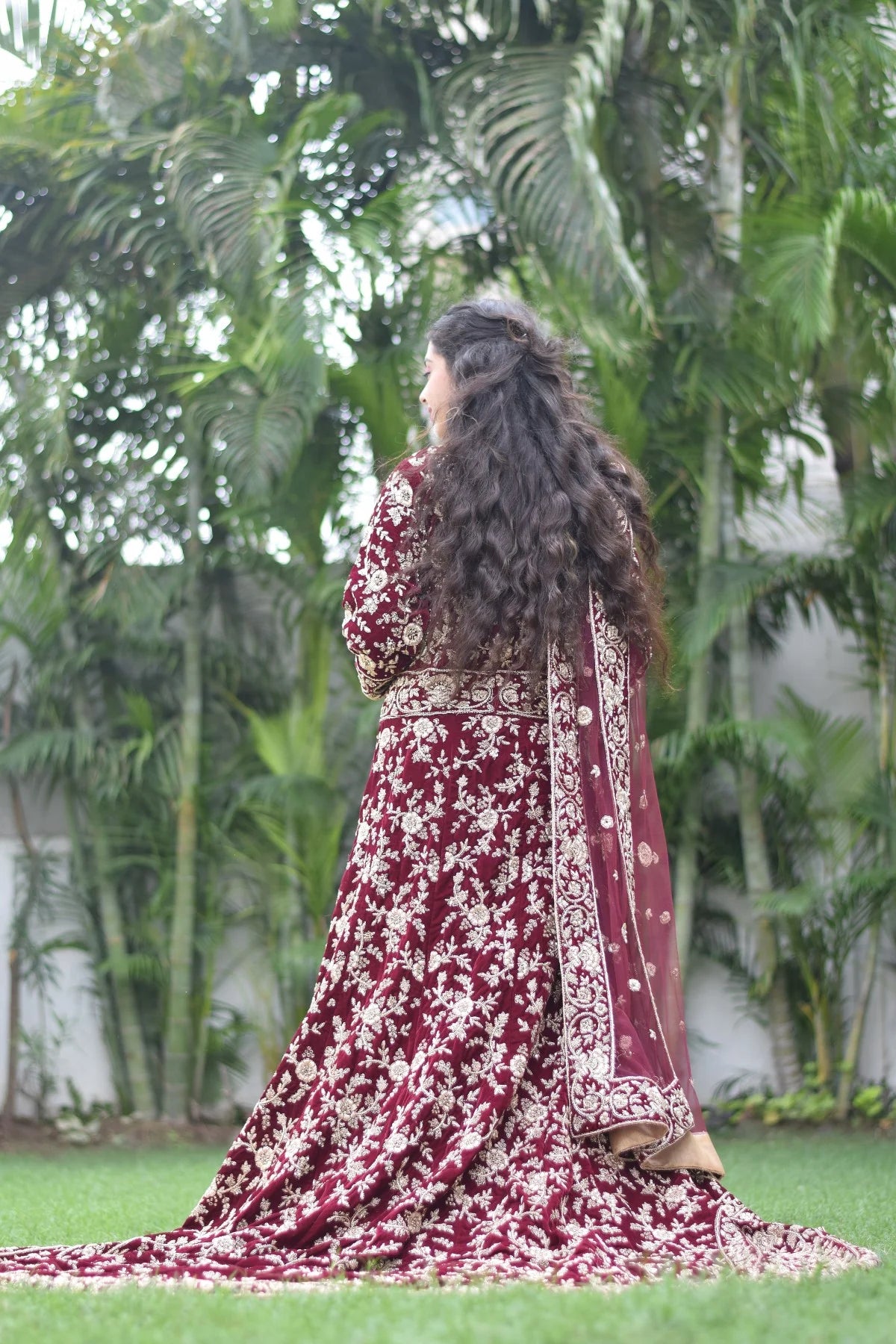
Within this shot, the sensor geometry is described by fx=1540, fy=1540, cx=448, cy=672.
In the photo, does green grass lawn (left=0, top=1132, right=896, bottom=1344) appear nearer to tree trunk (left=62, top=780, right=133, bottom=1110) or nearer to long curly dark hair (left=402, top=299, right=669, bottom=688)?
long curly dark hair (left=402, top=299, right=669, bottom=688)

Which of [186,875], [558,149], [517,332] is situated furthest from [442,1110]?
[558,149]

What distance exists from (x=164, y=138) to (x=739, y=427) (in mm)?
2072

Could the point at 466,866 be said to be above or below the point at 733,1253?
above

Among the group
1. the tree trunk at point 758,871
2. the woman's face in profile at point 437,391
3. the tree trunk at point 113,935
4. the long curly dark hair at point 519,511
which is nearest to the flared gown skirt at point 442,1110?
the long curly dark hair at point 519,511

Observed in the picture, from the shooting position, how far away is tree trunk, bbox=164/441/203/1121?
5.07 meters

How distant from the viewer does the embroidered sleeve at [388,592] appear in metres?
2.39

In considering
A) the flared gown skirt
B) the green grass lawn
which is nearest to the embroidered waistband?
the flared gown skirt

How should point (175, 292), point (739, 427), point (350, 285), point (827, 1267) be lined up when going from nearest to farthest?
1. point (827, 1267)
2. point (350, 285)
3. point (739, 427)
4. point (175, 292)

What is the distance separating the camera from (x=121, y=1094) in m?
5.27

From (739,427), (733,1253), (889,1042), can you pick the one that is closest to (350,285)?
(739,427)

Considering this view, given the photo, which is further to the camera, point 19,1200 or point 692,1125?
point 19,1200

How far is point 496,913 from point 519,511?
2.04ft

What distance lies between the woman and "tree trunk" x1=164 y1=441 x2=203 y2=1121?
2.68m

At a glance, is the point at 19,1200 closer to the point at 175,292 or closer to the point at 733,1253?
the point at 733,1253
